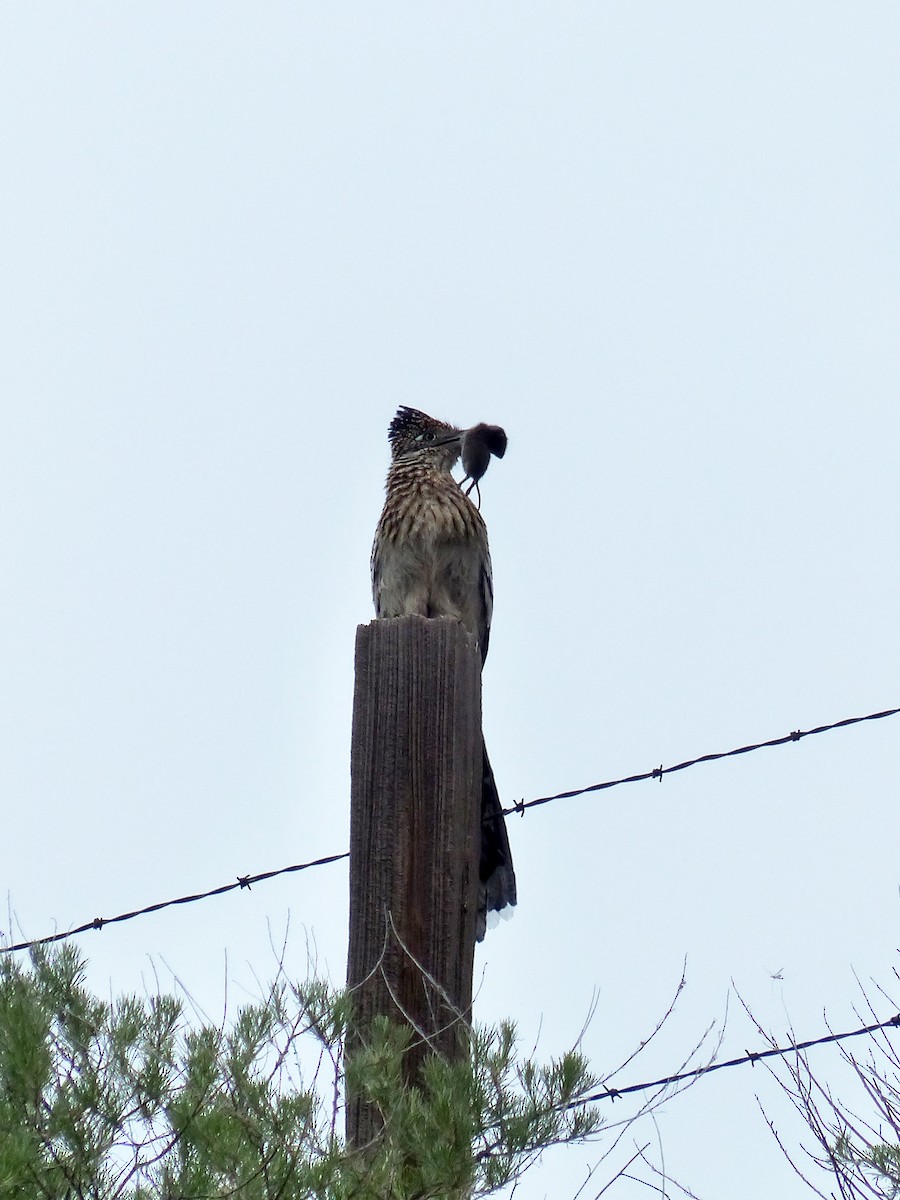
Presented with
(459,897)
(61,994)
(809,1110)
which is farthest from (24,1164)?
(809,1110)

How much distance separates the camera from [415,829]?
3736 millimetres

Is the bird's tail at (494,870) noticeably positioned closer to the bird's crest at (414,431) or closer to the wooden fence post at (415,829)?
the wooden fence post at (415,829)

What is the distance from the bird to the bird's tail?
94.7 inches

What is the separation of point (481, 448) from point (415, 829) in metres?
3.19

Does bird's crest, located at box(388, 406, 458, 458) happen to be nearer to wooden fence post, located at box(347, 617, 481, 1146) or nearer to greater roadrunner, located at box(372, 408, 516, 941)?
greater roadrunner, located at box(372, 408, 516, 941)

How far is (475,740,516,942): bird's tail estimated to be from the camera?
14.5 feet

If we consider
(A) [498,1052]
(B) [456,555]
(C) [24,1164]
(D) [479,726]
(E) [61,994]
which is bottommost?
(C) [24,1164]

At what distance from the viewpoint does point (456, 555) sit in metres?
6.34

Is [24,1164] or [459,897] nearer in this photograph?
[24,1164]

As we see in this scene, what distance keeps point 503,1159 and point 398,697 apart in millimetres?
→ 1050

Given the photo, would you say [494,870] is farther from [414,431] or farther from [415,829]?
[414,431]

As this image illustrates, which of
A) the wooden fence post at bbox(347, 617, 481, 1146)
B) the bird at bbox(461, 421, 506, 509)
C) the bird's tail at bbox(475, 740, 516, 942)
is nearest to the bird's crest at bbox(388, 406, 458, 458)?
the bird at bbox(461, 421, 506, 509)

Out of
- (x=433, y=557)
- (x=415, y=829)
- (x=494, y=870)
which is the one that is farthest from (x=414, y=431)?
(x=415, y=829)

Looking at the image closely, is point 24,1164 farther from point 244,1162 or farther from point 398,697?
point 398,697
